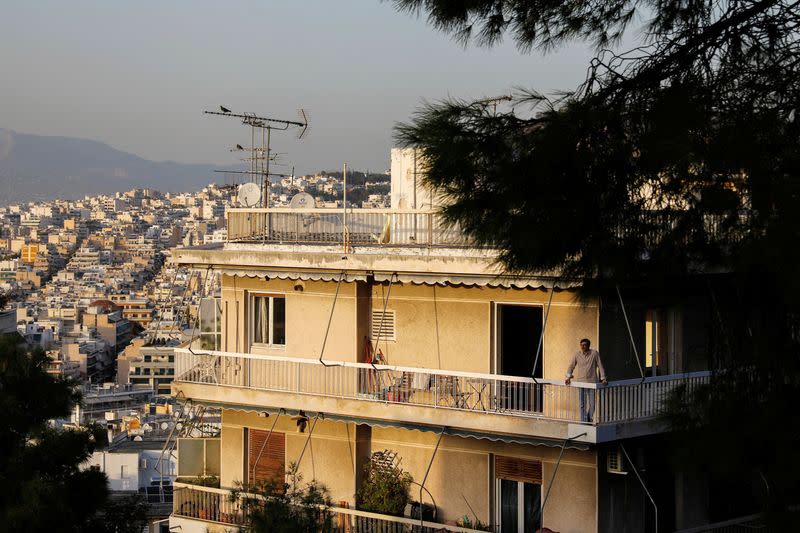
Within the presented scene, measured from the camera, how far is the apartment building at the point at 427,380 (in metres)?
17.9

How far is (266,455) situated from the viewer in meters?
21.8

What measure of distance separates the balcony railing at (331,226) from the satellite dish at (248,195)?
2.97 m

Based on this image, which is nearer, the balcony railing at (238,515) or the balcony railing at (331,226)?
the balcony railing at (238,515)

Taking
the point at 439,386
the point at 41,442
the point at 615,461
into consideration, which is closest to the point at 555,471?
the point at 615,461

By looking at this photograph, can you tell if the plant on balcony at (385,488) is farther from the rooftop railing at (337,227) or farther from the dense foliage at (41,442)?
the dense foliage at (41,442)

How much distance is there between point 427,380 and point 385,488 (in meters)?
1.79

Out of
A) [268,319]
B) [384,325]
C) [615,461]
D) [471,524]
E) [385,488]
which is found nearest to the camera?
[615,461]

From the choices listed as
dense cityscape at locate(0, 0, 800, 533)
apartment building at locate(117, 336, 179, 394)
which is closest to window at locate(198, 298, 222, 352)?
dense cityscape at locate(0, 0, 800, 533)

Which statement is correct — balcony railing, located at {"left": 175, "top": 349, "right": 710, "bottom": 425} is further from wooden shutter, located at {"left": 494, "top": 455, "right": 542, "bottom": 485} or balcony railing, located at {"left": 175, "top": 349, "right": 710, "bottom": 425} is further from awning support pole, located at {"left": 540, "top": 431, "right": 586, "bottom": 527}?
wooden shutter, located at {"left": 494, "top": 455, "right": 542, "bottom": 485}

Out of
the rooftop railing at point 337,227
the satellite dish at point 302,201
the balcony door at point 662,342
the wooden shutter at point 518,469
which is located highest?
the satellite dish at point 302,201

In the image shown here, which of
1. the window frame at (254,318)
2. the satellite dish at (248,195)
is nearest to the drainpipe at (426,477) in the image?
the window frame at (254,318)

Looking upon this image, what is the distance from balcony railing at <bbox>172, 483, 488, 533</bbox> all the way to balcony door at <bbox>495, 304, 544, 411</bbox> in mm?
2184

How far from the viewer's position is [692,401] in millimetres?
10414

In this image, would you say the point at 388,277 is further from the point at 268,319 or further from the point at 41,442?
the point at 41,442
